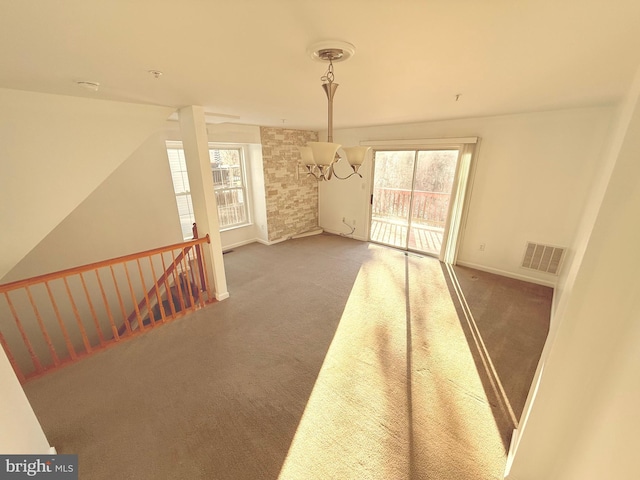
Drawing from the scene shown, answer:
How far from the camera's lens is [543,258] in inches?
132

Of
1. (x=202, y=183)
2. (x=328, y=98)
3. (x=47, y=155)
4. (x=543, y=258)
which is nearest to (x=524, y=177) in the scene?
(x=543, y=258)

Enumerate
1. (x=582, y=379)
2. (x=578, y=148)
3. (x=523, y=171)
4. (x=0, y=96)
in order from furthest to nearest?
(x=523, y=171) < (x=578, y=148) < (x=0, y=96) < (x=582, y=379)

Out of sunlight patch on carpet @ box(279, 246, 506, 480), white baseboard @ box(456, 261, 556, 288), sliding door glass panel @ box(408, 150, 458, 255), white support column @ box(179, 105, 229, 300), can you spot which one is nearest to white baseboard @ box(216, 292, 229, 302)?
white support column @ box(179, 105, 229, 300)

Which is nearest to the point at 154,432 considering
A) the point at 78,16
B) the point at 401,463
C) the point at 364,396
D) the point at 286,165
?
the point at 364,396

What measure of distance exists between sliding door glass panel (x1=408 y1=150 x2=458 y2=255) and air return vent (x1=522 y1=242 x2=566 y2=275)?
117 centimetres

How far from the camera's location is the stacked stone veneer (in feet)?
15.5

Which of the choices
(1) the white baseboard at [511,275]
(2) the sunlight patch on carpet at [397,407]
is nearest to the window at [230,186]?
(2) the sunlight patch on carpet at [397,407]

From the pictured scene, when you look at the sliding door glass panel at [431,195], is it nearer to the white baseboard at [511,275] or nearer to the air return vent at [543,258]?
the white baseboard at [511,275]

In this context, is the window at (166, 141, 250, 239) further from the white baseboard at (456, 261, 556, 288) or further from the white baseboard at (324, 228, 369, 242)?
the white baseboard at (456, 261, 556, 288)

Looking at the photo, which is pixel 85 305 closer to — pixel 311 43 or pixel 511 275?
pixel 311 43

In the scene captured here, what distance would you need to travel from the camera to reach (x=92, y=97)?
2.09 meters

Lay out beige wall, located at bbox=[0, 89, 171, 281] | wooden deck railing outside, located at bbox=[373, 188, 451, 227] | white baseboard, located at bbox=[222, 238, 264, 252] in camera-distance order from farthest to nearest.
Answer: white baseboard, located at bbox=[222, 238, 264, 252], wooden deck railing outside, located at bbox=[373, 188, 451, 227], beige wall, located at bbox=[0, 89, 171, 281]

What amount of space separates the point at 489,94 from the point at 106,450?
152 inches

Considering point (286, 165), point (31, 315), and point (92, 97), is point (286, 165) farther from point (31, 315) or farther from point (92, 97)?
point (31, 315)
